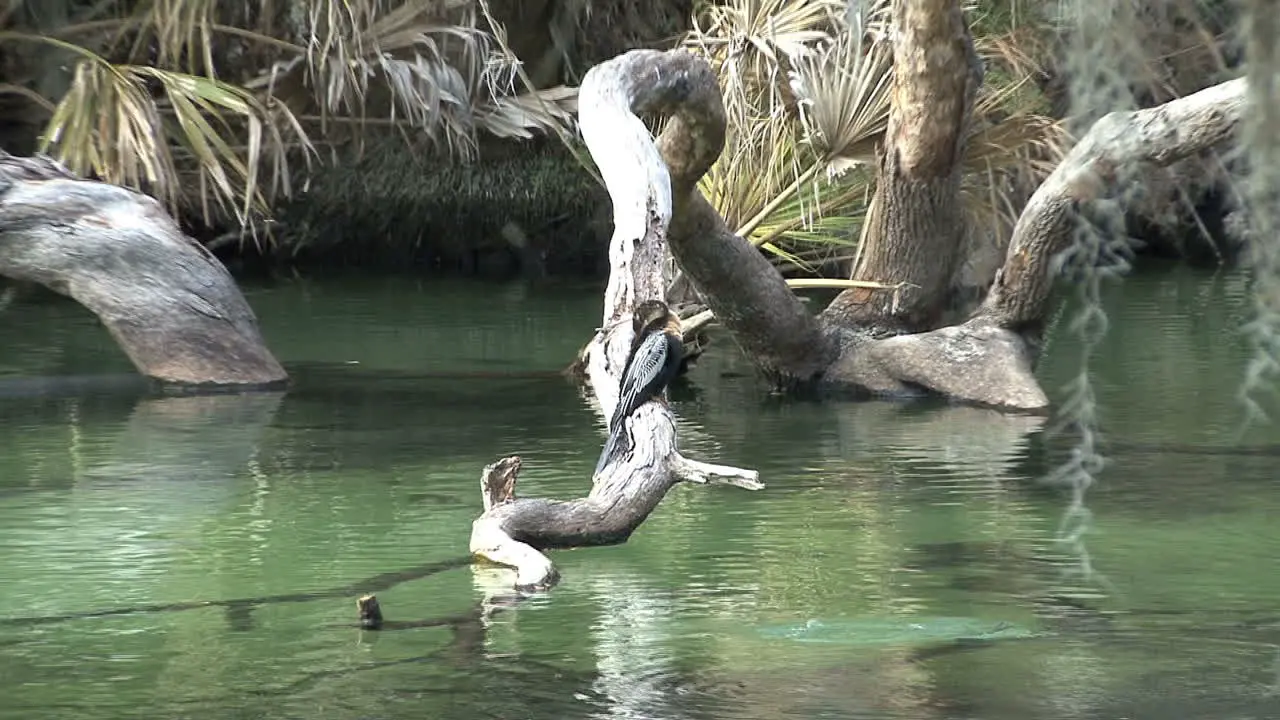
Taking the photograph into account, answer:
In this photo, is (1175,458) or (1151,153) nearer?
(1175,458)

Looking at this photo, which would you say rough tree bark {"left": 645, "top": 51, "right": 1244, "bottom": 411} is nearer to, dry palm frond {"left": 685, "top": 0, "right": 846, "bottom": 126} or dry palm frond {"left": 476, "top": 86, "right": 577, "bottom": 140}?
dry palm frond {"left": 685, "top": 0, "right": 846, "bottom": 126}

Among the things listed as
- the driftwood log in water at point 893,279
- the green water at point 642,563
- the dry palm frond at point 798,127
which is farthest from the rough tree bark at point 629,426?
the dry palm frond at point 798,127

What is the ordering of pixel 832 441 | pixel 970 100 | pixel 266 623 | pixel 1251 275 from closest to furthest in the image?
1. pixel 266 623
2. pixel 832 441
3. pixel 970 100
4. pixel 1251 275

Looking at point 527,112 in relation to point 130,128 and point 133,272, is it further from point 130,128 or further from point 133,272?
point 133,272

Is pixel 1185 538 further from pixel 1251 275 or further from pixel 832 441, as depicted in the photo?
pixel 1251 275

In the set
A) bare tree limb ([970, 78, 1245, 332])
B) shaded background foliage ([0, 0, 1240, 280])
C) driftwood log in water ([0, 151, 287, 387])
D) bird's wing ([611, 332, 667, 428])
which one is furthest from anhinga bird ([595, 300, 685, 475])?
driftwood log in water ([0, 151, 287, 387])

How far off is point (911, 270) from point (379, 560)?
4.50 metres

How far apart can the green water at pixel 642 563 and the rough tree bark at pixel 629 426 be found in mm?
141

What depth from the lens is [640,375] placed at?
5.92m

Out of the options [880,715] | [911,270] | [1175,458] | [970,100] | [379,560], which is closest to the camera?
[880,715]

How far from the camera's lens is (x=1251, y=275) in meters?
16.4

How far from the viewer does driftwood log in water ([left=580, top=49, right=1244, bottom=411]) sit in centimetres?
855

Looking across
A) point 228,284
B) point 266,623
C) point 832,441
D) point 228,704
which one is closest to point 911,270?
point 832,441

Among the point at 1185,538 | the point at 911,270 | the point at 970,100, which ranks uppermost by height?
the point at 970,100
